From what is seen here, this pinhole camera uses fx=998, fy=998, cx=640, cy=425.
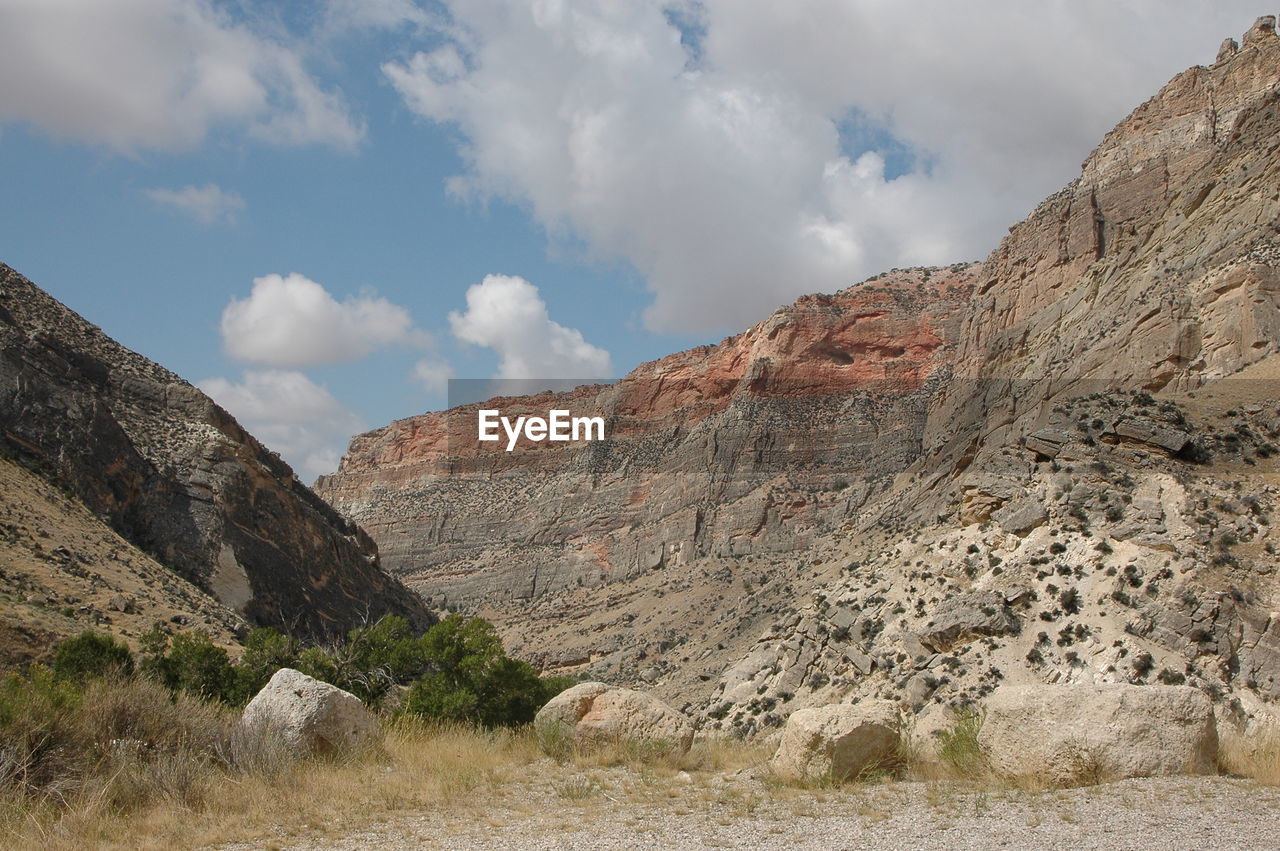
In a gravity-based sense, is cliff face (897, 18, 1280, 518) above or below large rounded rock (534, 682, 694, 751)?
above

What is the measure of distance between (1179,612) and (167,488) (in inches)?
1431

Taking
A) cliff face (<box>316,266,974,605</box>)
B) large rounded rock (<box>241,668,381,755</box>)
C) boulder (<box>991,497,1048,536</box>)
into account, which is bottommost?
large rounded rock (<box>241,668,381,755</box>)

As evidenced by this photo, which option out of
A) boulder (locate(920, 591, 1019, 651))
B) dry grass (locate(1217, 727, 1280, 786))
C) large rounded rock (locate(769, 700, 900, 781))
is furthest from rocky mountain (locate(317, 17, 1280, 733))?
dry grass (locate(1217, 727, 1280, 786))

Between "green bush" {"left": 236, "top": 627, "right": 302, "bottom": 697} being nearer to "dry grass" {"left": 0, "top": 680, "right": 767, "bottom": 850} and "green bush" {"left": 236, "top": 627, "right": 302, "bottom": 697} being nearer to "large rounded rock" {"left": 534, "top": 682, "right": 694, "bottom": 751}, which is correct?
"dry grass" {"left": 0, "top": 680, "right": 767, "bottom": 850}

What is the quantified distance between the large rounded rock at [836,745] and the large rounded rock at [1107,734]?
1329mm

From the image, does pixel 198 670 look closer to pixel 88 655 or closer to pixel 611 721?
pixel 88 655

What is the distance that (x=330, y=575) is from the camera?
47.0 metres

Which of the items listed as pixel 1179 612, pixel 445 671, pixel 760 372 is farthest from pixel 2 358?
pixel 760 372

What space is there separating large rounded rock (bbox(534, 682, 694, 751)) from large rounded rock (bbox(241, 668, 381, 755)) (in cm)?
269

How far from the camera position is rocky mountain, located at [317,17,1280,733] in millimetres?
20672

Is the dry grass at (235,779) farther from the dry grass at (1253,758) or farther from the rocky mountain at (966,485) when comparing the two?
the dry grass at (1253,758)

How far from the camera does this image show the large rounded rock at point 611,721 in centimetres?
1385

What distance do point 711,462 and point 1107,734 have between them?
228 feet

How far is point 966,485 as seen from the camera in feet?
88.9
